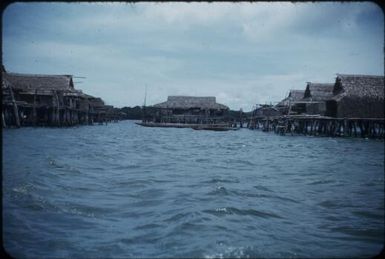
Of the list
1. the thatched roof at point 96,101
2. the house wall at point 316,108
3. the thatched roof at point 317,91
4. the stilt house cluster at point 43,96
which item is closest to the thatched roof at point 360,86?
the house wall at point 316,108

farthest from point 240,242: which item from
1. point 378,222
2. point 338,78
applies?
point 338,78

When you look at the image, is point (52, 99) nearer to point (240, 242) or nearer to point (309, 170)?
point (309, 170)

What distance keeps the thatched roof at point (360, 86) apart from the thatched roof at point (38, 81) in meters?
27.0

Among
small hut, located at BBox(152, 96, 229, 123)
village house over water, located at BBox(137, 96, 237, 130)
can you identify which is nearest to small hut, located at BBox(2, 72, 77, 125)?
village house over water, located at BBox(137, 96, 237, 130)

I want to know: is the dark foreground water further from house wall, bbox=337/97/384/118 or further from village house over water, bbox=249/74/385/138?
house wall, bbox=337/97/384/118

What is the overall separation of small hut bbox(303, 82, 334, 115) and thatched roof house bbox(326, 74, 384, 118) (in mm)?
4023

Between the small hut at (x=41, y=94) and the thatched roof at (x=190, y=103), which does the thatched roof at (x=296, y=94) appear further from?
the small hut at (x=41, y=94)

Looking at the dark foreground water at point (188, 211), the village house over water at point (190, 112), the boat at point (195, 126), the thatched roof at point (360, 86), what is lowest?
the dark foreground water at point (188, 211)

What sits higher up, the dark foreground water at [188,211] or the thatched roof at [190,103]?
the thatched roof at [190,103]

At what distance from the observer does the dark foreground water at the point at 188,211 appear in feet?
15.1

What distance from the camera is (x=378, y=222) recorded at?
5930 millimetres

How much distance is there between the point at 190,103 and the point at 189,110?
1.18 meters

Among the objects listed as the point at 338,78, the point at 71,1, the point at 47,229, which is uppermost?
the point at 338,78

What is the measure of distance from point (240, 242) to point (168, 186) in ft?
13.3
